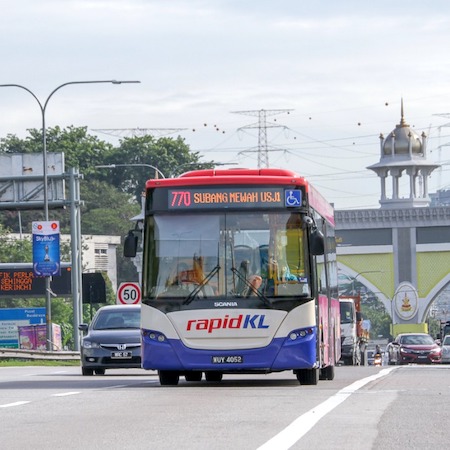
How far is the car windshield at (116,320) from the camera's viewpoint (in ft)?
102

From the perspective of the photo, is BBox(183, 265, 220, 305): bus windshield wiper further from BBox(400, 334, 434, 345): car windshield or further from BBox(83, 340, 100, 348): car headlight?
BBox(400, 334, 434, 345): car windshield

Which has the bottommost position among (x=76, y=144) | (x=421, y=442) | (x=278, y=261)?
(x=421, y=442)

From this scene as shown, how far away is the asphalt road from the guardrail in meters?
22.8

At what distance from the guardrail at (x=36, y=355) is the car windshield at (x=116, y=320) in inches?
552

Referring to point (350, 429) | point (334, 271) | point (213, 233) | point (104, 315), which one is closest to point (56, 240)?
point (104, 315)

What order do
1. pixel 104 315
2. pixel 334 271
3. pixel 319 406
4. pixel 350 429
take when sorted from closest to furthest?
pixel 350 429, pixel 319 406, pixel 334 271, pixel 104 315

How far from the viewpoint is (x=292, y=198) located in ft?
74.4

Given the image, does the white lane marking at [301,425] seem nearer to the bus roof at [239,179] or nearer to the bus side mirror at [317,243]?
the bus side mirror at [317,243]

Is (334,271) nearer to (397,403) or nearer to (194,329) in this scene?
(194,329)

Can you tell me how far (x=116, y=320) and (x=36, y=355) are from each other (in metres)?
15.4

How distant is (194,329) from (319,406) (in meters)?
5.71

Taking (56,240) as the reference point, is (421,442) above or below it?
below

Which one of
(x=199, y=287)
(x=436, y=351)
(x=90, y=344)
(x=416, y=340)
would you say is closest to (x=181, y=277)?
(x=199, y=287)

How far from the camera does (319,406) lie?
16.9m
